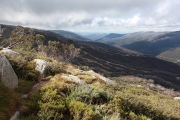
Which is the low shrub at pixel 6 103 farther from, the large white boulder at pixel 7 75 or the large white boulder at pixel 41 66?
the large white boulder at pixel 41 66

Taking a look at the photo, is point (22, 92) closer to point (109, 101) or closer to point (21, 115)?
point (21, 115)

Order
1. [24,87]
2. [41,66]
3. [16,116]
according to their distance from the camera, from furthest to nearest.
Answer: [41,66] < [24,87] < [16,116]

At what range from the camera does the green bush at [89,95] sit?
884 centimetres

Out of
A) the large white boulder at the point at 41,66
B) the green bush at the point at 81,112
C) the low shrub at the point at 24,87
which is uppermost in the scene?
the large white boulder at the point at 41,66

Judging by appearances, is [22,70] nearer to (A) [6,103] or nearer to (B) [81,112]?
(A) [6,103]

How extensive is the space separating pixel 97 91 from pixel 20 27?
39808 millimetres

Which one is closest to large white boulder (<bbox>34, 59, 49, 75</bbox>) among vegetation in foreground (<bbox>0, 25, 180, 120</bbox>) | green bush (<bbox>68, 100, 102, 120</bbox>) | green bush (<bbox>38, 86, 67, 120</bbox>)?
vegetation in foreground (<bbox>0, 25, 180, 120</bbox>)

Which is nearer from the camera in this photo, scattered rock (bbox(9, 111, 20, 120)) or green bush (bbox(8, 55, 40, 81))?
scattered rock (bbox(9, 111, 20, 120))

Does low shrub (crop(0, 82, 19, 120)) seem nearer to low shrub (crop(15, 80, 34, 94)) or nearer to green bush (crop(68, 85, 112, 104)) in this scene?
low shrub (crop(15, 80, 34, 94))

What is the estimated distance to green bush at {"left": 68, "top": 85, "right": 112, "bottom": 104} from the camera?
8844 millimetres

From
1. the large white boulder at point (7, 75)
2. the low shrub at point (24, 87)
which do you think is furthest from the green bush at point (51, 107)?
the large white boulder at point (7, 75)

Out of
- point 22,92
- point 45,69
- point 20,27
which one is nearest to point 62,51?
point 20,27

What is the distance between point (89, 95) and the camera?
9188mm

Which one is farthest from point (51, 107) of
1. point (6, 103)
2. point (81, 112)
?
point (6, 103)
